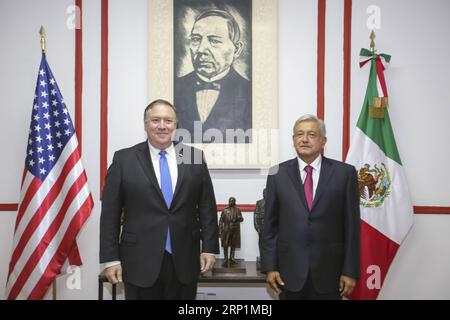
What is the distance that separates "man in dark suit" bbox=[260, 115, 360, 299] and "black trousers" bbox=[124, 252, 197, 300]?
46 centimetres

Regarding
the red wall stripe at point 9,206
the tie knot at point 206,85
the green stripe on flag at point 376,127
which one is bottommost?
the red wall stripe at point 9,206

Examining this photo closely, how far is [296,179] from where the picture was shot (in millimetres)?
2041

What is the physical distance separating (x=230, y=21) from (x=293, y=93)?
74 centimetres

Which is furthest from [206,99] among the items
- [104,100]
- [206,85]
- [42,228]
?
[42,228]

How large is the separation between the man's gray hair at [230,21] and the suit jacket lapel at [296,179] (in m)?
1.36

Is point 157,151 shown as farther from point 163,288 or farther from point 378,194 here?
point 378,194

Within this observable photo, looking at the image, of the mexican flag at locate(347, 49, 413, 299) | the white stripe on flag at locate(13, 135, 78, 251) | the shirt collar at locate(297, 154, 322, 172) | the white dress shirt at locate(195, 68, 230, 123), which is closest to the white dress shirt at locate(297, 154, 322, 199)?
the shirt collar at locate(297, 154, 322, 172)

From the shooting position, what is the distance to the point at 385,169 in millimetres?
2926

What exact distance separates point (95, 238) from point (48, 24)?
5.67ft

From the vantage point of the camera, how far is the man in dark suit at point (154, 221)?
1982mm

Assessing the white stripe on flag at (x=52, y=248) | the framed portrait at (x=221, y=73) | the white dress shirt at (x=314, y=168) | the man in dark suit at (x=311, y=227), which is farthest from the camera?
the framed portrait at (x=221, y=73)

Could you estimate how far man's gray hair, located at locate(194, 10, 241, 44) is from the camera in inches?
120

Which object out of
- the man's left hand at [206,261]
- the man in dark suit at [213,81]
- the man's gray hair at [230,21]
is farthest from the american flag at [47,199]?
the man's gray hair at [230,21]

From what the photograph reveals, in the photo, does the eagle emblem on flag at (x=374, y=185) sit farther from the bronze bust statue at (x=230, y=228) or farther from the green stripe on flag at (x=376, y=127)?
the bronze bust statue at (x=230, y=228)
